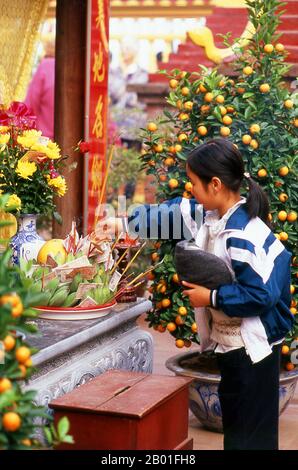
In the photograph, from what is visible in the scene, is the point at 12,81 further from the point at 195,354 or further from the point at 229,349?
the point at 229,349

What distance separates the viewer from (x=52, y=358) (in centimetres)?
335

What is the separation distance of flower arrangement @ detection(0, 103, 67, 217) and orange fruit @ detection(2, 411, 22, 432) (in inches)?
67.1

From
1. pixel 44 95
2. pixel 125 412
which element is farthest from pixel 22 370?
pixel 44 95

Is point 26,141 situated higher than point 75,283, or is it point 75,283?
point 26,141

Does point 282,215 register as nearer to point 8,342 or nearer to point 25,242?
point 25,242

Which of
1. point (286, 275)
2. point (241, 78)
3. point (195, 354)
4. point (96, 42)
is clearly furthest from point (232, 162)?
point (96, 42)

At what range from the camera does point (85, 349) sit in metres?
3.68

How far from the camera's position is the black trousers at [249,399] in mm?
3482

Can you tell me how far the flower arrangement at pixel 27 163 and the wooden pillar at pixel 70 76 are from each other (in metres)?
1.37

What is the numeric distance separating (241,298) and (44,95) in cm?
590

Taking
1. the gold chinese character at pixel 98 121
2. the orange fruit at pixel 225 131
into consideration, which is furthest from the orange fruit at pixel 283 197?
the gold chinese character at pixel 98 121

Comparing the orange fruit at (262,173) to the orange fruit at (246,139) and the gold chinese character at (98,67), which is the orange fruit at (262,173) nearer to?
the orange fruit at (246,139)

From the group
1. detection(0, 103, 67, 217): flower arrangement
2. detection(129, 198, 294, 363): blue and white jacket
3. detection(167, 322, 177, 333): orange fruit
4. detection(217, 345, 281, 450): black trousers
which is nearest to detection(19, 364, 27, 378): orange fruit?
detection(129, 198, 294, 363): blue and white jacket

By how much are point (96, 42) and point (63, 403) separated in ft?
9.74
